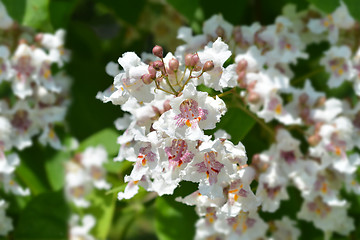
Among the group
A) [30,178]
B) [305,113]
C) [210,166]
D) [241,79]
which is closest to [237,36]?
[241,79]

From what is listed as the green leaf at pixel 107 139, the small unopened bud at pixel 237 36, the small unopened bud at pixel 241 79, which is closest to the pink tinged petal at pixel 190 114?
the small unopened bud at pixel 241 79

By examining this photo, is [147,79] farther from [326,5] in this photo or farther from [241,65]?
[326,5]

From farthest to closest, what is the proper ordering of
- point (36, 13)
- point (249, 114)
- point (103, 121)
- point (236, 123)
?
point (103, 121) < point (36, 13) < point (249, 114) < point (236, 123)

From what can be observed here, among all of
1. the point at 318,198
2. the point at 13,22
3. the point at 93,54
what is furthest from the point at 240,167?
the point at 93,54

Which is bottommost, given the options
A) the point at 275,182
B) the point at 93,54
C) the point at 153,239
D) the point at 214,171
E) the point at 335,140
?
the point at 214,171

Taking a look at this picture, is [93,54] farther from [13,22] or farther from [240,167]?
[240,167]

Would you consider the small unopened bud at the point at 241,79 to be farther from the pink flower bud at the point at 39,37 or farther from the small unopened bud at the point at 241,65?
the pink flower bud at the point at 39,37
